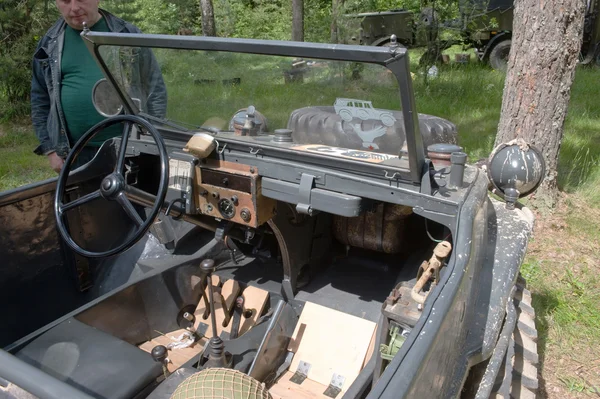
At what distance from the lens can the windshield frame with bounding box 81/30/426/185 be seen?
1.71 metres

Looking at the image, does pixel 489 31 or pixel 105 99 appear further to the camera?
pixel 489 31

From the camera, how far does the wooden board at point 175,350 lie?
268cm

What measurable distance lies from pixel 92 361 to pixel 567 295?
3054mm

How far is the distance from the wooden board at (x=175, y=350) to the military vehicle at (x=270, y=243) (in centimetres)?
1

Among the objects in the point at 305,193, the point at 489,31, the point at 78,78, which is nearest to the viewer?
the point at 305,193

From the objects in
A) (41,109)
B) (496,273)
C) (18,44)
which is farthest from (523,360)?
(18,44)

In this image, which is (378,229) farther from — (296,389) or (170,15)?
(170,15)

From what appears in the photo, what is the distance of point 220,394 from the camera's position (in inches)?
64.3

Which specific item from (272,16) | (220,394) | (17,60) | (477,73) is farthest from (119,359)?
(272,16)

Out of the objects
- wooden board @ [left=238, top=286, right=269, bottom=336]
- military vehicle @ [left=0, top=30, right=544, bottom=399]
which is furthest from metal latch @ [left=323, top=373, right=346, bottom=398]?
wooden board @ [left=238, top=286, right=269, bottom=336]

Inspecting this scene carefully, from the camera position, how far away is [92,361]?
2.14 m

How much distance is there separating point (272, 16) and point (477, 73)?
10240 mm

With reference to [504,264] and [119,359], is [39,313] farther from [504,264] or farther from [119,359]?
[504,264]

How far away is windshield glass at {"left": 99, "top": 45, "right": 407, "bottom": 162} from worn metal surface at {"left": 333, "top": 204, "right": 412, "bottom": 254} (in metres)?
0.50
